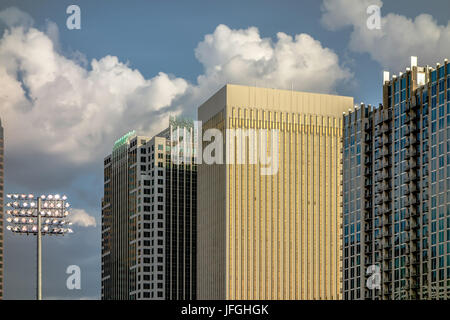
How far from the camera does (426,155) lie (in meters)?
188

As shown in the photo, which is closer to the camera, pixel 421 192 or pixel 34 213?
pixel 34 213

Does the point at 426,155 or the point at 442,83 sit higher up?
the point at 442,83

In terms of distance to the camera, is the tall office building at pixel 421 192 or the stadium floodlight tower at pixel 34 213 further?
the tall office building at pixel 421 192

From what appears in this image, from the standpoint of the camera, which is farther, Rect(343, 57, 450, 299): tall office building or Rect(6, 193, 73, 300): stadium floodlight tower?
Rect(343, 57, 450, 299): tall office building
